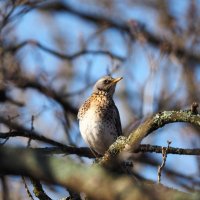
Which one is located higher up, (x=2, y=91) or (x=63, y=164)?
(x=63, y=164)

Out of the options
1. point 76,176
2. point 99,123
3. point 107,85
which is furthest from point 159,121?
point 107,85

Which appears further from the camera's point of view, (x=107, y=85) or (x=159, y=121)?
(x=107, y=85)

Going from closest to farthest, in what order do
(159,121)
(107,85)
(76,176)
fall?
(76,176), (159,121), (107,85)

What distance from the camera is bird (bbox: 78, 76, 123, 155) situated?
24.6 feet

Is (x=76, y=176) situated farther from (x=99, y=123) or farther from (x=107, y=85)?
(x=107, y=85)

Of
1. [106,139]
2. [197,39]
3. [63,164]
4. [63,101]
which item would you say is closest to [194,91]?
[197,39]

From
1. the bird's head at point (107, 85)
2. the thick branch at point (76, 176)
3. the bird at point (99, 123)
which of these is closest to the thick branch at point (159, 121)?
the thick branch at point (76, 176)

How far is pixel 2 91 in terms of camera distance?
9.09 m

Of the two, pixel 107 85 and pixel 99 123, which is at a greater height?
pixel 107 85

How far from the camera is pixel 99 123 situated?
25.0 ft

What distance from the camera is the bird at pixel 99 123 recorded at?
7.49 m

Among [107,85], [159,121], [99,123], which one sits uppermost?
[159,121]

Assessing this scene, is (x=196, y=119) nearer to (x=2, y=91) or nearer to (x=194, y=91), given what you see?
(x=2, y=91)

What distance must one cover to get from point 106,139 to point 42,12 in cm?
1104
